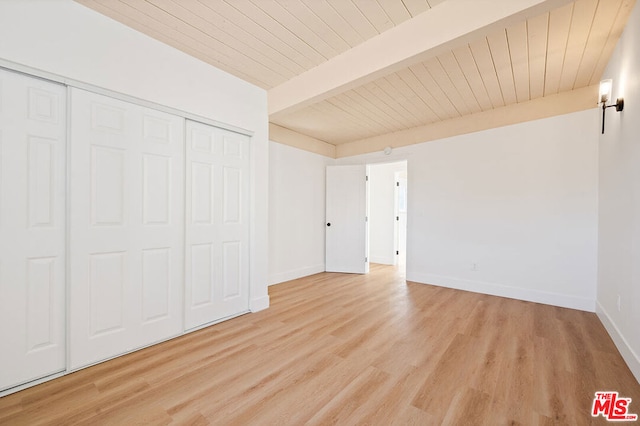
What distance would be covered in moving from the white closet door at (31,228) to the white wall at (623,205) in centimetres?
416

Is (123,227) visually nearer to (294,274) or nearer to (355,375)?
(355,375)

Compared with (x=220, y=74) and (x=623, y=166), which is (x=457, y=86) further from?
(x=220, y=74)

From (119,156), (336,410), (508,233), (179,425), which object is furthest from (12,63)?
(508,233)

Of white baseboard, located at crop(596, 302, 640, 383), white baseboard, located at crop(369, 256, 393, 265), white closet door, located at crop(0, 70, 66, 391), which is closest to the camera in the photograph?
white closet door, located at crop(0, 70, 66, 391)

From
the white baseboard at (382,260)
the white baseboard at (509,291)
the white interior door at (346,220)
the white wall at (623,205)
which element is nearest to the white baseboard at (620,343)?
the white wall at (623,205)

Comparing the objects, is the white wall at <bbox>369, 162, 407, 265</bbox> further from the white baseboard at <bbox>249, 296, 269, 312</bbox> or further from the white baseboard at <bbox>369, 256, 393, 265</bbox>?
the white baseboard at <bbox>249, 296, 269, 312</bbox>

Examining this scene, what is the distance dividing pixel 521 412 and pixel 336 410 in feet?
3.66

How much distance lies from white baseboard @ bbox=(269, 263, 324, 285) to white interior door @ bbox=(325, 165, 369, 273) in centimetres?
28

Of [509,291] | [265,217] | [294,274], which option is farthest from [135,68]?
[509,291]

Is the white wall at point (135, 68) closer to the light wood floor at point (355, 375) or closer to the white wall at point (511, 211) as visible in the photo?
the light wood floor at point (355, 375)

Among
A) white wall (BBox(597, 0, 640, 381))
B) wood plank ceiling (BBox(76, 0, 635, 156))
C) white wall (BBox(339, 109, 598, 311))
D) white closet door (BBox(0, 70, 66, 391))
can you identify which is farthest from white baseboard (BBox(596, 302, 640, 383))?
white closet door (BBox(0, 70, 66, 391))

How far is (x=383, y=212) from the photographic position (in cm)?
652

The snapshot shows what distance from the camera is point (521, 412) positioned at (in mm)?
1543

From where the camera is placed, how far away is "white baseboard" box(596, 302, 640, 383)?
5.97 feet
